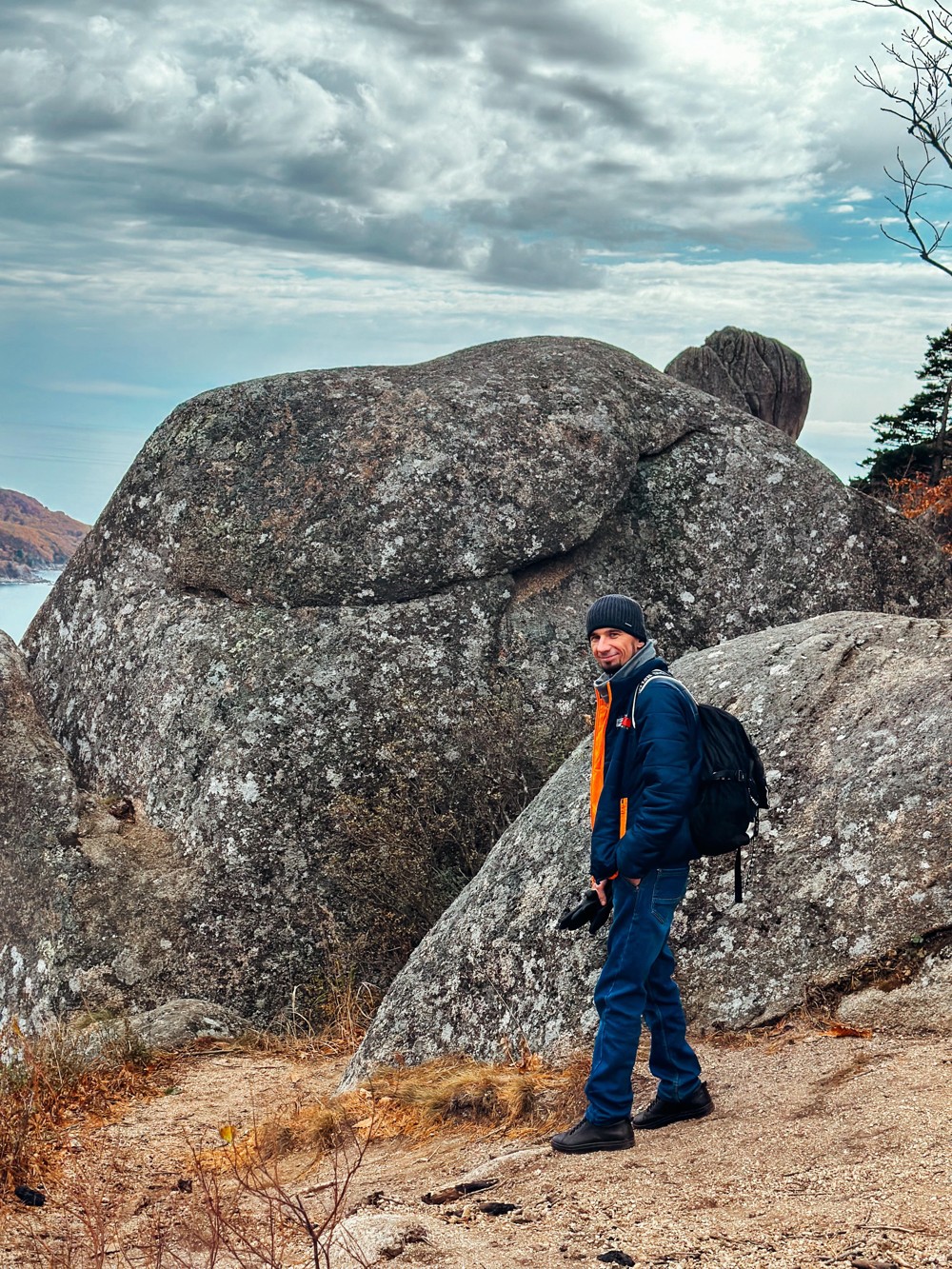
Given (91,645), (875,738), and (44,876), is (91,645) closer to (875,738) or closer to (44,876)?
(44,876)

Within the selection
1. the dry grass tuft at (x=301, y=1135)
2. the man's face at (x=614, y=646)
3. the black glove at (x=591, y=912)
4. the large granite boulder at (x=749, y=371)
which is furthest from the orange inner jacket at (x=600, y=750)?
the large granite boulder at (x=749, y=371)

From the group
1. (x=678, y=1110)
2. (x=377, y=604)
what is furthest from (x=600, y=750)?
(x=377, y=604)

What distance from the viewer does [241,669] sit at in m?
11.2

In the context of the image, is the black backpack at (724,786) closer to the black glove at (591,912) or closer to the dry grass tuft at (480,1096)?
the black glove at (591,912)

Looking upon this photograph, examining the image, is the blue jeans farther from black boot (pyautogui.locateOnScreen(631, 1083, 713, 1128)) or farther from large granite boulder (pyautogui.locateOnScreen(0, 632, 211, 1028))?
large granite boulder (pyautogui.locateOnScreen(0, 632, 211, 1028))

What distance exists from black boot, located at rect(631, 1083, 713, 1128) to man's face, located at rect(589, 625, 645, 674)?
2.04 m

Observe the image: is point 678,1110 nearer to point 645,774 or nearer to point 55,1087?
point 645,774

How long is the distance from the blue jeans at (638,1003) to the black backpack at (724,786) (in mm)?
272

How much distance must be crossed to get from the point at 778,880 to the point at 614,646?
84.7 inches

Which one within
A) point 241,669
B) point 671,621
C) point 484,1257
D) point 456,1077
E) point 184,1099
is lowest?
point 184,1099

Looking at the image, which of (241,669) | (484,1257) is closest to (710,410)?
(241,669)

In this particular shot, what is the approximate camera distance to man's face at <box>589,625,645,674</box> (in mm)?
5902

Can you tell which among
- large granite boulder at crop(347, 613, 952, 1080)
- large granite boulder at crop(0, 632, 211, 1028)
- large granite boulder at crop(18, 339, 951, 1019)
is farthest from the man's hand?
large granite boulder at crop(0, 632, 211, 1028)

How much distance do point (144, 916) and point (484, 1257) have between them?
6700 millimetres
